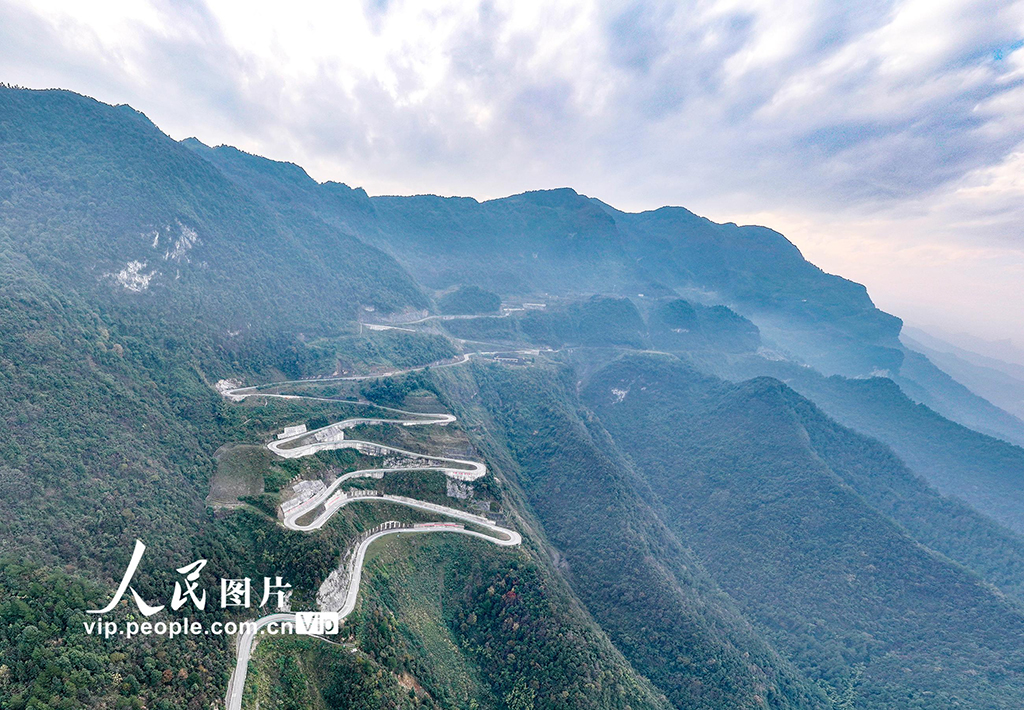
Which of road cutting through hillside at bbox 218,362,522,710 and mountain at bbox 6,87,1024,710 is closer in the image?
mountain at bbox 6,87,1024,710

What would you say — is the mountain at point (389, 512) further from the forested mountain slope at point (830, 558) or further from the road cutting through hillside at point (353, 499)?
Answer: the road cutting through hillside at point (353, 499)

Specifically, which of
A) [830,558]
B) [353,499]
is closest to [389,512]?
[353,499]

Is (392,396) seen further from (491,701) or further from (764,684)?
(764,684)

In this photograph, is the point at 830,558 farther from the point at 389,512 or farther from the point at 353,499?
the point at 353,499

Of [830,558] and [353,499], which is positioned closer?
[353,499]

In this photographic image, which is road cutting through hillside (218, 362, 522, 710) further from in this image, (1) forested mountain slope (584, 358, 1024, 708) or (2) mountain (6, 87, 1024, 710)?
(1) forested mountain slope (584, 358, 1024, 708)

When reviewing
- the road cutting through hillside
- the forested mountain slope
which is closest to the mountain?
the forested mountain slope

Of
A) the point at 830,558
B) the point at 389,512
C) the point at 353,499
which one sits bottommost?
the point at 830,558

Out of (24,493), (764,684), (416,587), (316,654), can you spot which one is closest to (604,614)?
(764,684)

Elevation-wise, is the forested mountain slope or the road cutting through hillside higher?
the road cutting through hillside
